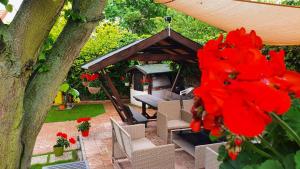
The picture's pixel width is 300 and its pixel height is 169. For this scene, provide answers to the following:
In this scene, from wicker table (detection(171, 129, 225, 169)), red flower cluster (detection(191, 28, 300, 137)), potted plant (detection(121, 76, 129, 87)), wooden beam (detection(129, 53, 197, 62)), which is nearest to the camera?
red flower cluster (detection(191, 28, 300, 137))

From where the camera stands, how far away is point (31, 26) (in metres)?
1.75

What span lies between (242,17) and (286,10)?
3.97 ft

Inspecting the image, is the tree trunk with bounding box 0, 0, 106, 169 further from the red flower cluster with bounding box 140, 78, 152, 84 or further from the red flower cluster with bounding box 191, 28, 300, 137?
the red flower cluster with bounding box 140, 78, 152, 84

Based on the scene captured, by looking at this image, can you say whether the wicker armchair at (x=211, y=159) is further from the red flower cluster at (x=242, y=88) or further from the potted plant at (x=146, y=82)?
the potted plant at (x=146, y=82)

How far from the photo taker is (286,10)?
160 inches

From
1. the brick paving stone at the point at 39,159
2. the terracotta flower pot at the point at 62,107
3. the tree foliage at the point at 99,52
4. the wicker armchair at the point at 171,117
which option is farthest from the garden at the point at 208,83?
the tree foliage at the point at 99,52

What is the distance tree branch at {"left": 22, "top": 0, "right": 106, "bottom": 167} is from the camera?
6.26 ft

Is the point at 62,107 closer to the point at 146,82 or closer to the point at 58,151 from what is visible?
the point at 146,82

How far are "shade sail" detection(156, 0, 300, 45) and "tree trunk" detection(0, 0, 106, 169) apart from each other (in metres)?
2.98

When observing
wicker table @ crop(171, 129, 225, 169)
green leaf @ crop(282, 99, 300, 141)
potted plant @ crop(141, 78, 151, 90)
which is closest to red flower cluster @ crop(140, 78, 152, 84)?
potted plant @ crop(141, 78, 151, 90)

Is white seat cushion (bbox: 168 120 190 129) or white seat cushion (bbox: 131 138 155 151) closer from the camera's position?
white seat cushion (bbox: 131 138 155 151)

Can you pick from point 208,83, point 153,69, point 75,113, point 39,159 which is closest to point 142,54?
point 153,69

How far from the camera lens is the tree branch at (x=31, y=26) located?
173cm

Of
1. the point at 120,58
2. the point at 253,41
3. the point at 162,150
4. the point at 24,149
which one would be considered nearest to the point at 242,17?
the point at 162,150
